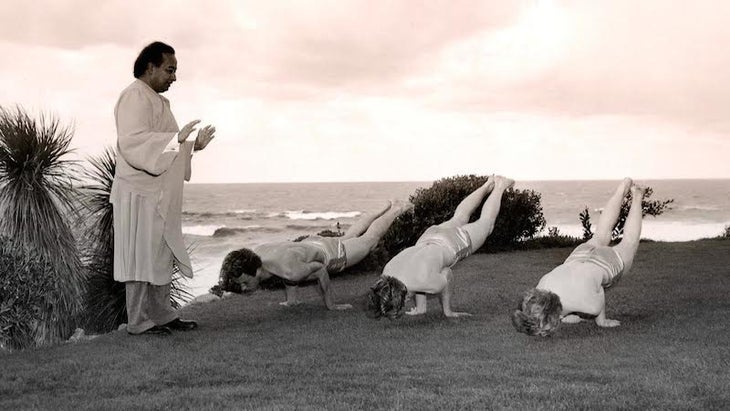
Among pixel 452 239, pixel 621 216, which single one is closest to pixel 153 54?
pixel 452 239

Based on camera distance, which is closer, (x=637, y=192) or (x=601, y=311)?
(x=601, y=311)

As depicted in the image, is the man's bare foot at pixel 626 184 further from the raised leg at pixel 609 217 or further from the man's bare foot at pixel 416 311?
the man's bare foot at pixel 416 311

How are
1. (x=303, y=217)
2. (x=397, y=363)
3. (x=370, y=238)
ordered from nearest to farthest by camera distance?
(x=397, y=363) → (x=370, y=238) → (x=303, y=217)

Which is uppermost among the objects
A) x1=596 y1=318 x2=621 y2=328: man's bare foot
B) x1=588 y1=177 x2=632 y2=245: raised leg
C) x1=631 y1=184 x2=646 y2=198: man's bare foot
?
x1=631 y1=184 x2=646 y2=198: man's bare foot

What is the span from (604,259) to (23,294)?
20.4 ft

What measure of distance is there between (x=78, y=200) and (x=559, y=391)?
21.1 feet

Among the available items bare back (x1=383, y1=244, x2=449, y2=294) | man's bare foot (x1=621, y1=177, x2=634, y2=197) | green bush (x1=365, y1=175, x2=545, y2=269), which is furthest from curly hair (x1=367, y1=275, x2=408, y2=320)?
green bush (x1=365, y1=175, x2=545, y2=269)

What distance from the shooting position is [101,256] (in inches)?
356

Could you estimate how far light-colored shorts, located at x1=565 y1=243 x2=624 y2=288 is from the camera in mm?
6359

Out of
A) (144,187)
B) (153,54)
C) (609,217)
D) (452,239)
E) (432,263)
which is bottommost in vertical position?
(432,263)

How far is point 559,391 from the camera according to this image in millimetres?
4637

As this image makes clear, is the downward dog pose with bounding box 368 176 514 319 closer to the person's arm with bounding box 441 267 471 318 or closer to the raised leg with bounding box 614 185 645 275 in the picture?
the person's arm with bounding box 441 267 471 318

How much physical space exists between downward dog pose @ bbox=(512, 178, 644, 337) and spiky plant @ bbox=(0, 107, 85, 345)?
18.3ft

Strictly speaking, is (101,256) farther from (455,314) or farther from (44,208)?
(455,314)
